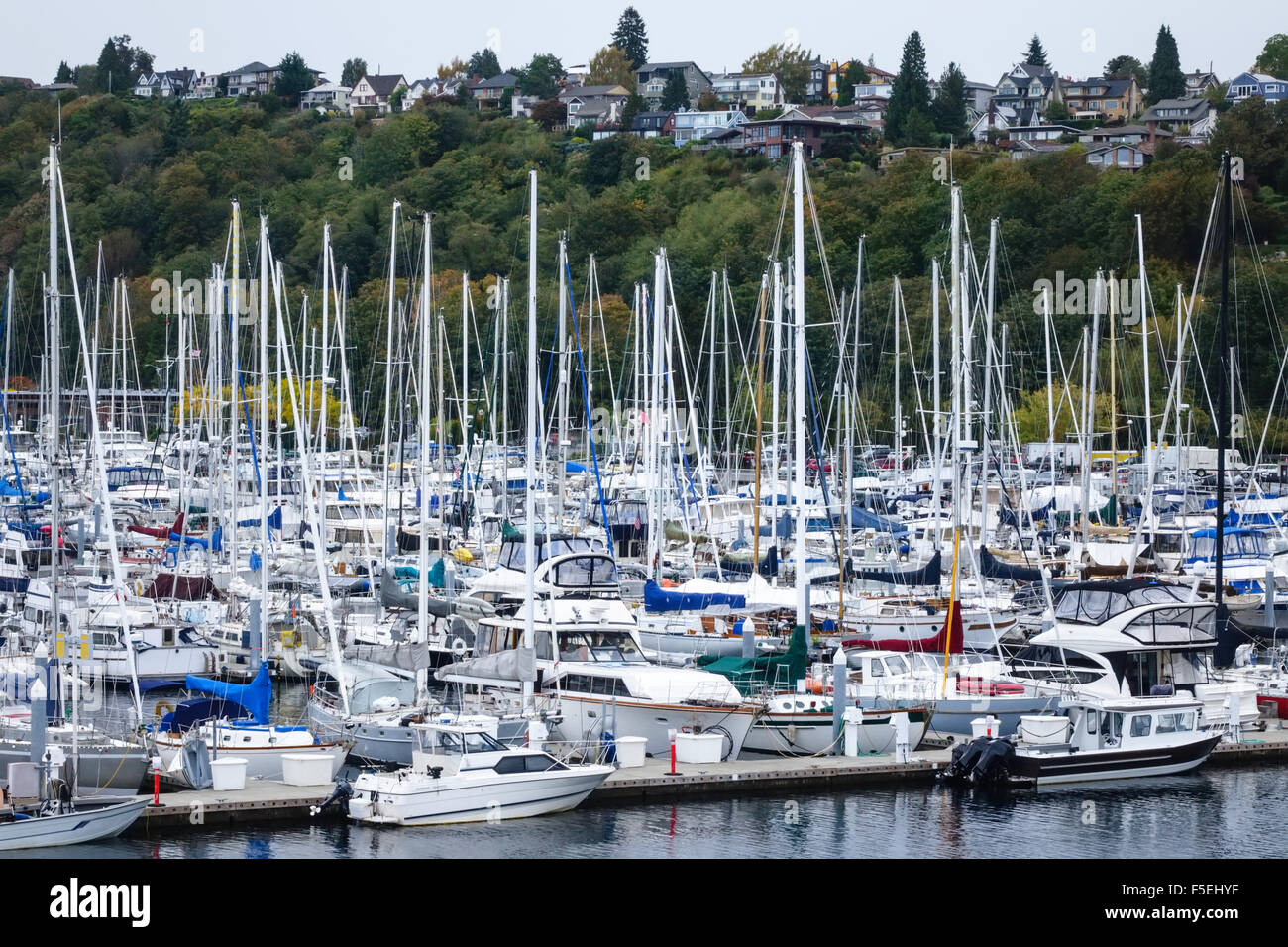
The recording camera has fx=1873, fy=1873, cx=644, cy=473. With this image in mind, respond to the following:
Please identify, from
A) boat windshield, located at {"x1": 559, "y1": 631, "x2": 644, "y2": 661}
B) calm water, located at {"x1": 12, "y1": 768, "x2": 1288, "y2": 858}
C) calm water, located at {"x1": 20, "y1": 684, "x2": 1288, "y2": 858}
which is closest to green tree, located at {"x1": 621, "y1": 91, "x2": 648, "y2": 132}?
boat windshield, located at {"x1": 559, "y1": 631, "x2": 644, "y2": 661}

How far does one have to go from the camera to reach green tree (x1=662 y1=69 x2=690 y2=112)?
182 metres

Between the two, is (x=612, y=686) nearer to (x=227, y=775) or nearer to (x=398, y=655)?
(x=398, y=655)

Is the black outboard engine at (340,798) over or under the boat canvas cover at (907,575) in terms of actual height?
under

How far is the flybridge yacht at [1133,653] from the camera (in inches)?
1222

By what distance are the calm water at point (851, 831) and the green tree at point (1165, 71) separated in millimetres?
153295

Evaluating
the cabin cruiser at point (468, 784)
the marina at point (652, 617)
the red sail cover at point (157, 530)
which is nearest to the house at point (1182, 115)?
the marina at point (652, 617)

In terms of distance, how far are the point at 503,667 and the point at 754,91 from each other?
170 m

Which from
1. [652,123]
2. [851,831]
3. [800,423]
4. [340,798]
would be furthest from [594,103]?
[340,798]

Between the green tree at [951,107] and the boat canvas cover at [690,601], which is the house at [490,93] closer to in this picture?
the green tree at [951,107]

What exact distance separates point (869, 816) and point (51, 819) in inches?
438

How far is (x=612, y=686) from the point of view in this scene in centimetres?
2945

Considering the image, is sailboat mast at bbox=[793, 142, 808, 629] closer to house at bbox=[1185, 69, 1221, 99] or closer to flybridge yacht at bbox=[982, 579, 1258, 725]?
flybridge yacht at bbox=[982, 579, 1258, 725]

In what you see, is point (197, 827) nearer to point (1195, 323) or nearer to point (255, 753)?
point (255, 753)

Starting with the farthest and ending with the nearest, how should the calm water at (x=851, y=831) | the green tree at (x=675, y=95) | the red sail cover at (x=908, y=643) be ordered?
the green tree at (x=675, y=95), the red sail cover at (x=908, y=643), the calm water at (x=851, y=831)
